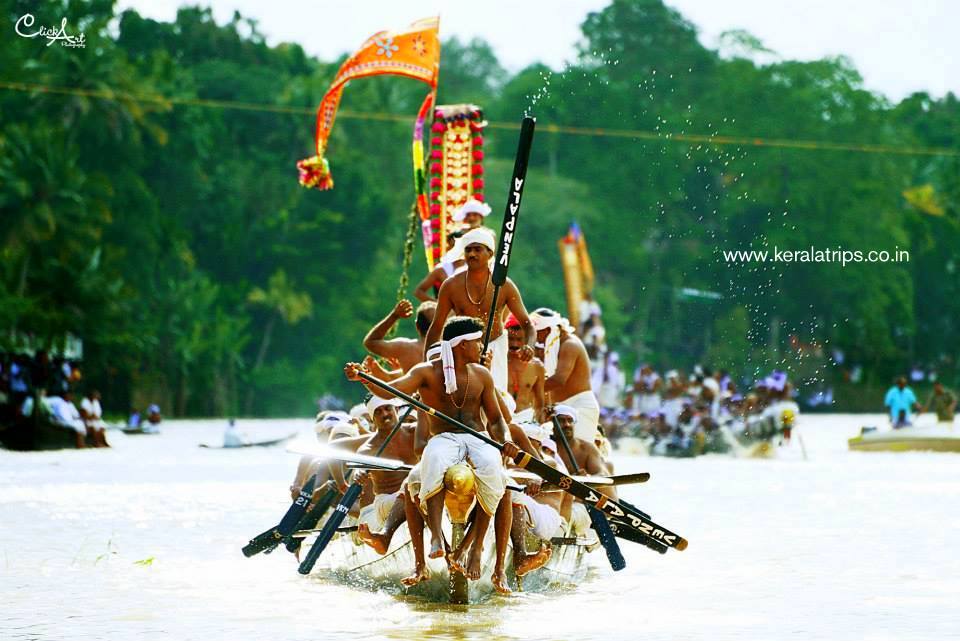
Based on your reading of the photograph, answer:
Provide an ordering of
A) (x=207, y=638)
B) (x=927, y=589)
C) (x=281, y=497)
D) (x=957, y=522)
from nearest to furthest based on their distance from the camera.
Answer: (x=207, y=638)
(x=927, y=589)
(x=957, y=522)
(x=281, y=497)

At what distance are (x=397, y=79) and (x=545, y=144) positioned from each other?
701 centimetres

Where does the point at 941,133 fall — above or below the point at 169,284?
above

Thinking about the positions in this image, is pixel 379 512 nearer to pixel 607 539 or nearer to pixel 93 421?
pixel 607 539

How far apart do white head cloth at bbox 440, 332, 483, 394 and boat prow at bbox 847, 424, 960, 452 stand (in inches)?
914

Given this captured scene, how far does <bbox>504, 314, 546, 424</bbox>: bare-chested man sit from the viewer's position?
13047mm

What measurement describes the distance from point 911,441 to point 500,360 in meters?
21.3

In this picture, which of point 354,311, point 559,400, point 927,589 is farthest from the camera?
point 354,311

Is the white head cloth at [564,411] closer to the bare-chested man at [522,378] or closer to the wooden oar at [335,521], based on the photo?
the bare-chested man at [522,378]

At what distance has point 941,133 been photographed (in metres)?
74.2

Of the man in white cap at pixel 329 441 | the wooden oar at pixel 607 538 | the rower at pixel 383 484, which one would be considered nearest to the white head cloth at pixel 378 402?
the rower at pixel 383 484

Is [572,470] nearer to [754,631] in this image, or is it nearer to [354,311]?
[754,631]

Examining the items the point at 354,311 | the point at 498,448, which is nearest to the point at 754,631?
the point at 498,448

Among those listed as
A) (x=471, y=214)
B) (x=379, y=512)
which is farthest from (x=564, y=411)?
(x=379, y=512)

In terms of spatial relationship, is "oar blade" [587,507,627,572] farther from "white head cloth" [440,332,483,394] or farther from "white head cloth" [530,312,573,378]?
"white head cloth" [530,312,573,378]
